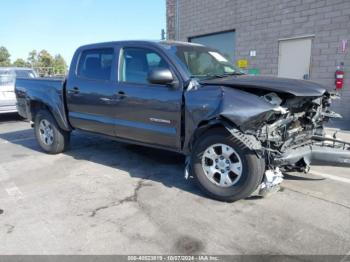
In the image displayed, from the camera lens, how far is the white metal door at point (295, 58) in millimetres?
9633

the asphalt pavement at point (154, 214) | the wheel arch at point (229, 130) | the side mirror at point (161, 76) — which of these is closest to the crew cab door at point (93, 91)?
the asphalt pavement at point (154, 214)

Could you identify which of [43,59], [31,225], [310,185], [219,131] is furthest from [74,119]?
[43,59]

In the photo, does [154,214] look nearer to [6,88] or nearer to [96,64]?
[96,64]

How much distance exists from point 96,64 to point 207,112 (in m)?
2.43

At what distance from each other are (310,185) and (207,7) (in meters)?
10.3

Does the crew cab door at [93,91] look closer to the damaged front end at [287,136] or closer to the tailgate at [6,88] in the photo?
the damaged front end at [287,136]

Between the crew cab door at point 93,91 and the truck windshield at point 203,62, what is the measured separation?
115cm

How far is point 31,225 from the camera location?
3318mm

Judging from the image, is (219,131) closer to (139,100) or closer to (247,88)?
(247,88)

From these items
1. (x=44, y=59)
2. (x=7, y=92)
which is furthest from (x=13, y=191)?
(x=44, y=59)

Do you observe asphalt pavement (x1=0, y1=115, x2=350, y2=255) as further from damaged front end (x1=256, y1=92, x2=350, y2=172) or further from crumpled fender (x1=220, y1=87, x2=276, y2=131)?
crumpled fender (x1=220, y1=87, x2=276, y2=131)

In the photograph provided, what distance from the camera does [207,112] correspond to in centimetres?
363

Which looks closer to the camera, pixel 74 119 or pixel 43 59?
pixel 74 119

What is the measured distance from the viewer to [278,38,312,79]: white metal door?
963 cm
